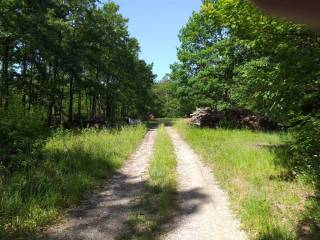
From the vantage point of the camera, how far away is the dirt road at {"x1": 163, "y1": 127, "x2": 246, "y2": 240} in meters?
6.79

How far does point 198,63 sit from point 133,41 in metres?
15.7

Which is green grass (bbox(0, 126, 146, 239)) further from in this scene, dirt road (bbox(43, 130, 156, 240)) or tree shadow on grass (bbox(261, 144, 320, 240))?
tree shadow on grass (bbox(261, 144, 320, 240))

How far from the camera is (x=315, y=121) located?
24.6 ft

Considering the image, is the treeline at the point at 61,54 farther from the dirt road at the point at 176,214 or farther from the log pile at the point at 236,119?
the log pile at the point at 236,119

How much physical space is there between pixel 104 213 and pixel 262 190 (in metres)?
3.72

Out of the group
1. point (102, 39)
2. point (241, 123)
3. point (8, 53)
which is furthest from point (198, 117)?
point (8, 53)

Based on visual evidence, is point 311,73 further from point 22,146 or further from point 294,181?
point 22,146

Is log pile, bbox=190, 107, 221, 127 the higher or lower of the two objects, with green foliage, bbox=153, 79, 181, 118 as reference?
lower

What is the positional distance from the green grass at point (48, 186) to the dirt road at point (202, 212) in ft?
7.92

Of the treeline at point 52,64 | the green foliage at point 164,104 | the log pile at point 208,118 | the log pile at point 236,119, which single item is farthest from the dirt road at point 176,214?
the green foliage at point 164,104

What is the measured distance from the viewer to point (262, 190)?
356 inches

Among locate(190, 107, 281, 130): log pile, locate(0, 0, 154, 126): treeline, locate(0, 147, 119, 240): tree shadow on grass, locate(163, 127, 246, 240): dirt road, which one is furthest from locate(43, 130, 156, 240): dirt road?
locate(190, 107, 281, 130): log pile

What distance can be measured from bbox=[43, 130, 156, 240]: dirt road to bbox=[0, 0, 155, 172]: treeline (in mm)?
2575

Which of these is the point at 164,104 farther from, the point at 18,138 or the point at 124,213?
the point at 124,213
